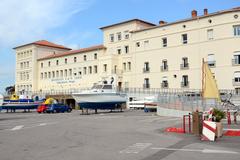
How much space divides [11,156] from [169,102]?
68.4 feet

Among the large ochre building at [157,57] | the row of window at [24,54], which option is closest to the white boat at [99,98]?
the large ochre building at [157,57]

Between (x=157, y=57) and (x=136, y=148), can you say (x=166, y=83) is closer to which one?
(x=157, y=57)

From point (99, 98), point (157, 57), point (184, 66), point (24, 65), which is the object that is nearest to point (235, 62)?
point (184, 66)

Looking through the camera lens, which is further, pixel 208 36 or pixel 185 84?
pixel 185 84

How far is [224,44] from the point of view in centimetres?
5012

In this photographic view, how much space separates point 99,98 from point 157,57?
24586 mm

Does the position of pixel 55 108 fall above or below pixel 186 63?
below

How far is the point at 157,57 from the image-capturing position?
191ft

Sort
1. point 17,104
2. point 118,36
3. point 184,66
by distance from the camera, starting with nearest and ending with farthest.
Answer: point 17,104, point 184,66, point 118,36

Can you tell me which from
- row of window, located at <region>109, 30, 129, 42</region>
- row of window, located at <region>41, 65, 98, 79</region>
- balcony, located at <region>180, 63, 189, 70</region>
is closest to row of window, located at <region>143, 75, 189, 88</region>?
balcony, located at <region>180, 63, 189, 70</region>

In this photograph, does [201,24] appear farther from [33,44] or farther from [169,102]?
[33,44]

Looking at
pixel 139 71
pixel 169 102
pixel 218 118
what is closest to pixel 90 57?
pixel 139 71

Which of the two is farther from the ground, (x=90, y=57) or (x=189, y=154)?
(x=90, y=57)

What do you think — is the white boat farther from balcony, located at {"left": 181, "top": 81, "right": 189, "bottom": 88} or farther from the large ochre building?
balcony, located at {"left": 181, "top": 81, "right": 189, "bottom": 88}
